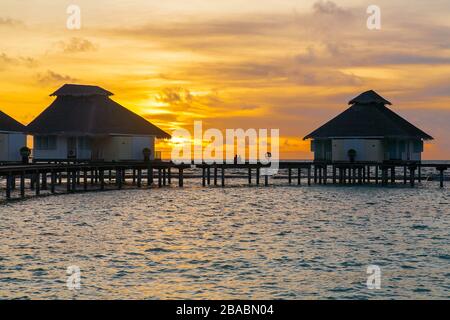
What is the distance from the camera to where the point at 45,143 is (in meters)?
58.5

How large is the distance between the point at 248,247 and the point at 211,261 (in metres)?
3.26

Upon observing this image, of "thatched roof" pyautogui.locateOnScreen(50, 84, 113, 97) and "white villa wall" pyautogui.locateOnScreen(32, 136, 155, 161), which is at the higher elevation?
"thatched roof" pyautogui.locateOnScreen(50, 84, 113, 97)

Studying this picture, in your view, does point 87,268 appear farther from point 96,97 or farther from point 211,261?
point 96,97

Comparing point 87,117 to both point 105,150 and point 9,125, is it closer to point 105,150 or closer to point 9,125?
point 105,150

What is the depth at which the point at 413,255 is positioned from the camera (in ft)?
75.7

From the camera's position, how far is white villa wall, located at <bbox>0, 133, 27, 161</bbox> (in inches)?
2128

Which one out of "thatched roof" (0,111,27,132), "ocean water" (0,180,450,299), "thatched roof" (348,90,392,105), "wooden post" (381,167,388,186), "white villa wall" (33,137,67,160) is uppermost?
"thatched roof" (348,90,392,105)

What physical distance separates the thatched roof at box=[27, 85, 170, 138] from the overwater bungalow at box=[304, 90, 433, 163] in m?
13.2

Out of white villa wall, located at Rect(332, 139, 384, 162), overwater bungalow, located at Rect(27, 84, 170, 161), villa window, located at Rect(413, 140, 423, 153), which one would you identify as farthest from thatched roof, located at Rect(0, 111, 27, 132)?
villa window, located at Rect(413, 140, 423, 153)

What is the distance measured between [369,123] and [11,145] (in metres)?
27.9

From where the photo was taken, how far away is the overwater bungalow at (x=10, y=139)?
5403 cm

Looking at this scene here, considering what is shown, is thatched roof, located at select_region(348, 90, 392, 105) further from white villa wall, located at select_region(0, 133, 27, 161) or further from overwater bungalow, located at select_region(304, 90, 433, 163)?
white villa wall, located at select_region(0, 133, 27, 161)

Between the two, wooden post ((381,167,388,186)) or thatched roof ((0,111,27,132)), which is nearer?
thatched roof ((0,111,27,132))

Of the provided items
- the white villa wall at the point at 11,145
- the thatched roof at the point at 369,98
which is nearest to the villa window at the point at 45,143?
the white villa wall at the point at 11,145
